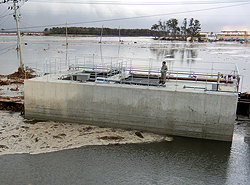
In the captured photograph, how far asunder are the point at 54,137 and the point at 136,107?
481 cm

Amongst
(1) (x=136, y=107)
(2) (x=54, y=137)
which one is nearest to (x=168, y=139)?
(1) (x=136, y=107)

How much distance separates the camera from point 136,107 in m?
15.4

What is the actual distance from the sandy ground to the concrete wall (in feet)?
1.93

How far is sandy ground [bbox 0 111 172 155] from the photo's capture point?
537 inches

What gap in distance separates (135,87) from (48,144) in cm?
564

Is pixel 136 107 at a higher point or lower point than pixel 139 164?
higher

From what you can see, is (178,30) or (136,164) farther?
(178,30)

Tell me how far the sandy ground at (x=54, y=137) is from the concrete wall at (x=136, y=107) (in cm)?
59

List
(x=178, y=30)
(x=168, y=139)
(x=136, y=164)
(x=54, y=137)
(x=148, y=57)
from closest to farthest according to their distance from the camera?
(x=136, y=164), (x=168, y=139), (x=54, y=137), (x=148, y=57), (x=178, y=30)

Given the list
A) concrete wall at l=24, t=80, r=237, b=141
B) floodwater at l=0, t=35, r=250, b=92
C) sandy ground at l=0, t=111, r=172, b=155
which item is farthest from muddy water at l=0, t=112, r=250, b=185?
floodwater at l=0, t=35, r=250, b=92

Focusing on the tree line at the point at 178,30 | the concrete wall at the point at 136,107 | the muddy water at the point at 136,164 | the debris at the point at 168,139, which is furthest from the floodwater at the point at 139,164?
the tree line at the point at 178,30

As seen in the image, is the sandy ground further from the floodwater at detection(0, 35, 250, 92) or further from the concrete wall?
the floodwater at detection(0, 35, 250, 92)

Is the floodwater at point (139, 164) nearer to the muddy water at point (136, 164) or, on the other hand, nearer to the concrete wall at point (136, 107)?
the muddy water at point (136, 164)

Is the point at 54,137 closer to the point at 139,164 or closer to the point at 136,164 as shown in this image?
the point at 136,164
